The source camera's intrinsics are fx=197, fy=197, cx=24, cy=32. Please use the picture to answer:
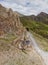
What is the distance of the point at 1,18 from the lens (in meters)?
54.0

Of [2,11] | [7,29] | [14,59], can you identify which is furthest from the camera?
[2,11]

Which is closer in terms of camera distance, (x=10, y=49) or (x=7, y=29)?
(x=10, y=49)

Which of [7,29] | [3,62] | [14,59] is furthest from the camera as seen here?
[7,29]

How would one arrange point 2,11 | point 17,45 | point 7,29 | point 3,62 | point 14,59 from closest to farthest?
point 3,62 < point 14,59 < point 17,45 < point 7,29 < point 2,11

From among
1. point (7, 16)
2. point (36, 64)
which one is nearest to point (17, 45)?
point (36, 64)

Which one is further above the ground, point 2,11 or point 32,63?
point 2,11

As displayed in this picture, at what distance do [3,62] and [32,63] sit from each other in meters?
8.75

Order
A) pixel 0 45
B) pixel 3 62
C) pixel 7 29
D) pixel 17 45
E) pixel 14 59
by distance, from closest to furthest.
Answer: pixel 3 62 → pixel 14 59 → pixel 0 45 → pixel 17 45 → pixel 7 29

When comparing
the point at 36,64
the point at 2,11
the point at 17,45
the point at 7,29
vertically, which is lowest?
the point at 36,64

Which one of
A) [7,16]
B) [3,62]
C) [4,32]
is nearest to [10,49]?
[3,62]

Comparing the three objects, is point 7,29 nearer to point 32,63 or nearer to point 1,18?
point 1,18

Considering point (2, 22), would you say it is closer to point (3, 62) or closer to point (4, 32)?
point (4, 32)

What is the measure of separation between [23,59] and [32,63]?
8.42 ft

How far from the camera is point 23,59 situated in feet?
140
